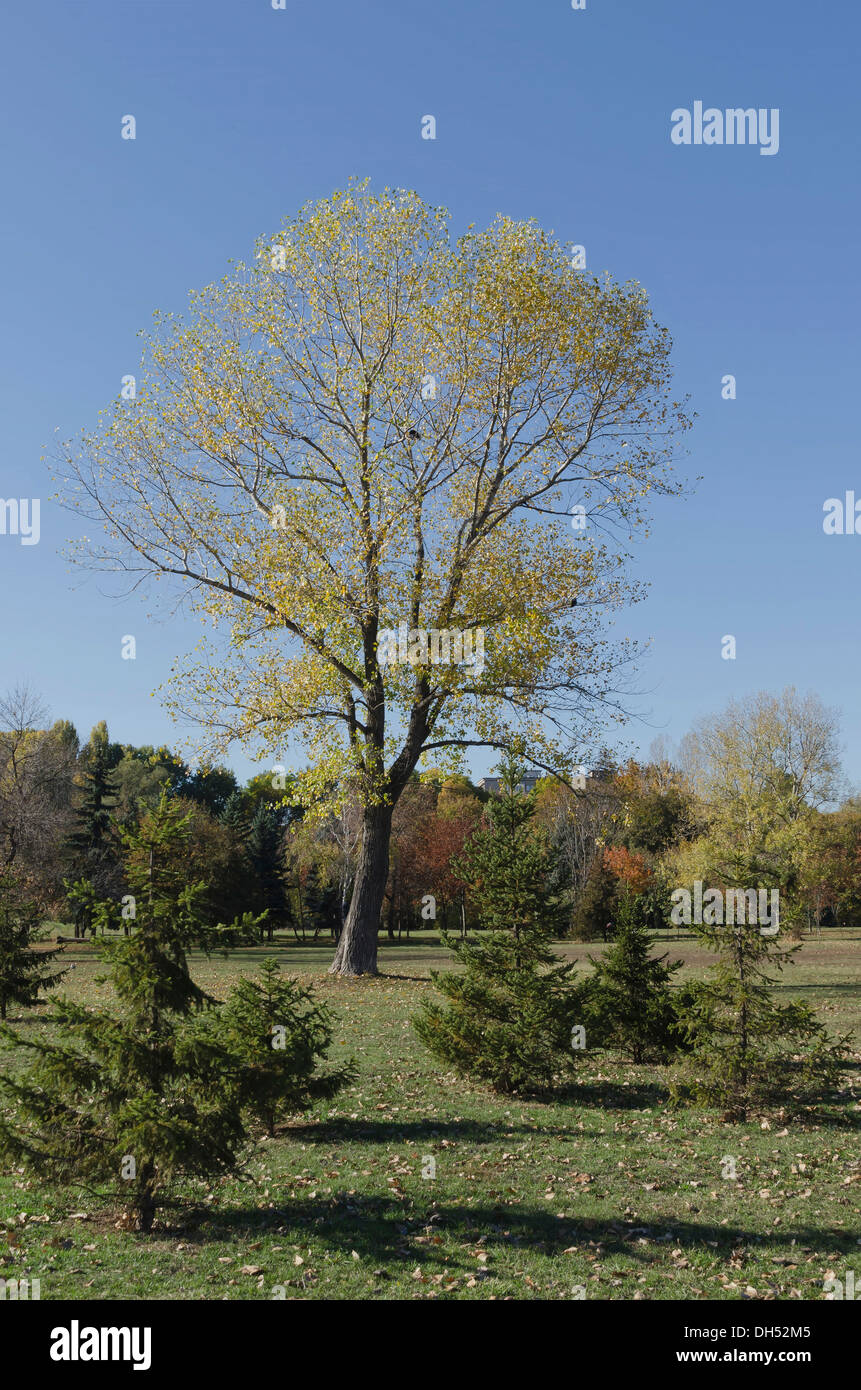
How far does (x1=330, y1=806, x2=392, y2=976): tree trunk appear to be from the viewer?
83.6 ft

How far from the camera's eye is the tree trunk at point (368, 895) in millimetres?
25469

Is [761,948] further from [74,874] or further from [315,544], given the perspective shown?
Answer: [74,874]

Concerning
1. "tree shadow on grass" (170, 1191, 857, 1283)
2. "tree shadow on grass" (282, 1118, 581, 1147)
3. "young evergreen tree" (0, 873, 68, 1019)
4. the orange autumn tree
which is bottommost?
the orange autumn tree

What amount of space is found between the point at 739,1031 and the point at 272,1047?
5630mm

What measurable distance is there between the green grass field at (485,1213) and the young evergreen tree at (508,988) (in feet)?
1.67

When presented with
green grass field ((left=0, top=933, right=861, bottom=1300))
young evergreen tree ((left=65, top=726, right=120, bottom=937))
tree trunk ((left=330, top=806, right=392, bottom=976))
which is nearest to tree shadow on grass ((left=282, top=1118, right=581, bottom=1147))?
green grass field ((left=0, top=933, right=861, bottom=1300))

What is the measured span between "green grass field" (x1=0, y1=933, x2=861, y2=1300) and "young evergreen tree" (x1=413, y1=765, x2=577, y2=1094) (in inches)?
20.1

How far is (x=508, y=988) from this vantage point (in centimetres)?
1257

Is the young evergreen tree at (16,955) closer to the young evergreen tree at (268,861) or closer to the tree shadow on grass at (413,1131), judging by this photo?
the tree shadow on grass at (413,1131)

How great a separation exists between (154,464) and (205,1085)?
20.4m

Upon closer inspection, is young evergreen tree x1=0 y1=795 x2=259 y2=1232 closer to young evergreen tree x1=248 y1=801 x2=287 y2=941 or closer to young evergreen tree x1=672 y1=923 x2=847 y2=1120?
young evergreen tree x1=672 y1=923 x2=847 y2=1120

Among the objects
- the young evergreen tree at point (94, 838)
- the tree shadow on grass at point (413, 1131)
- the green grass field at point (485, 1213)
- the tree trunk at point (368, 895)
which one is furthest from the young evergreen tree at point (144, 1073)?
the young evergreen tree at point (94, 838)

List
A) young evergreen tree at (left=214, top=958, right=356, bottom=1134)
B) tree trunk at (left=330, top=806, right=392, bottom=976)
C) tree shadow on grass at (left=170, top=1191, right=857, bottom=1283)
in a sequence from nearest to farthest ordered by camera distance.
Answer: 1. tree shadow on grass at (left=170, top=1191, right=857, bottom=1283)
2. young evergreen tree at (left=214, top=958, right=356, bottom=1134)
3. tree trunk at (left=330, top=806, right=392, bottom=976)

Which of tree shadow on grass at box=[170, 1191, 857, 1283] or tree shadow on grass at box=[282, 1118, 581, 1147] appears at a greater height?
tree shadow on grass at box=[170, 1191, 857, 1283]
